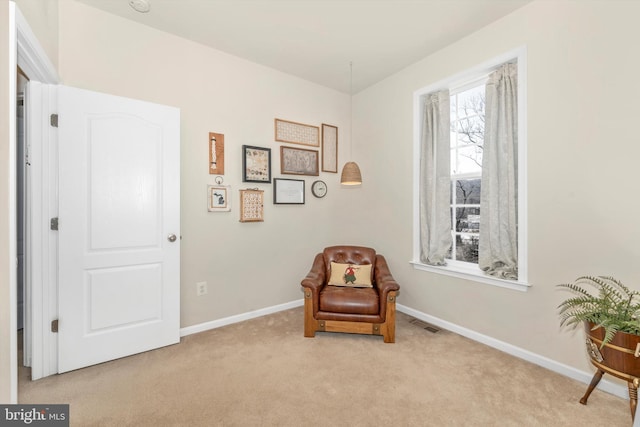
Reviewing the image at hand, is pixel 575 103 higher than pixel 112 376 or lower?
higher

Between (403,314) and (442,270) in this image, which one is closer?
(442,270)

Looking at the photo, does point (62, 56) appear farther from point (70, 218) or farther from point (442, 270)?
point (442, 270)

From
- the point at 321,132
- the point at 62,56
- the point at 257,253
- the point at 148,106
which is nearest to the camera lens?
the point at 62,56

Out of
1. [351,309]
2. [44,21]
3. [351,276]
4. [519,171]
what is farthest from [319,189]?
[44,21]

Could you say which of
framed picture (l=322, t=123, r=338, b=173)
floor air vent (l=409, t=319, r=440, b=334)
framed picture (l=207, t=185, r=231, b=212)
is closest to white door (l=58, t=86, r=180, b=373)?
framed picture (l=207, t=185, r=231, b=212)

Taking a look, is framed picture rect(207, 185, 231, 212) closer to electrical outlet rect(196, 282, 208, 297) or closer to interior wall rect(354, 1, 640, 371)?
electrical outlet rect(196, 282, 208, 297)

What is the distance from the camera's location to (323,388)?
2.02 m

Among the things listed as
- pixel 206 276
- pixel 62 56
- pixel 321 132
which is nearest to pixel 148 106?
pixel 62 56

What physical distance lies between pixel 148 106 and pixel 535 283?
3554 mm

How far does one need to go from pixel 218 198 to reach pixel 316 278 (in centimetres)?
132

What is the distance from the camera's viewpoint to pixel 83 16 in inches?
93.3

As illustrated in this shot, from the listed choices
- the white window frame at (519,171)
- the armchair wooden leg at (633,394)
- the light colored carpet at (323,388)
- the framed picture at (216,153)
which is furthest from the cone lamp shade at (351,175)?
the armchair wooden leg at (633,394)

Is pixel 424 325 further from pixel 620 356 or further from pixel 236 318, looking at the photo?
pixel 236 318

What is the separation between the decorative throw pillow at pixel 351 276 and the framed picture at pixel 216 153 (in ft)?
5.39
